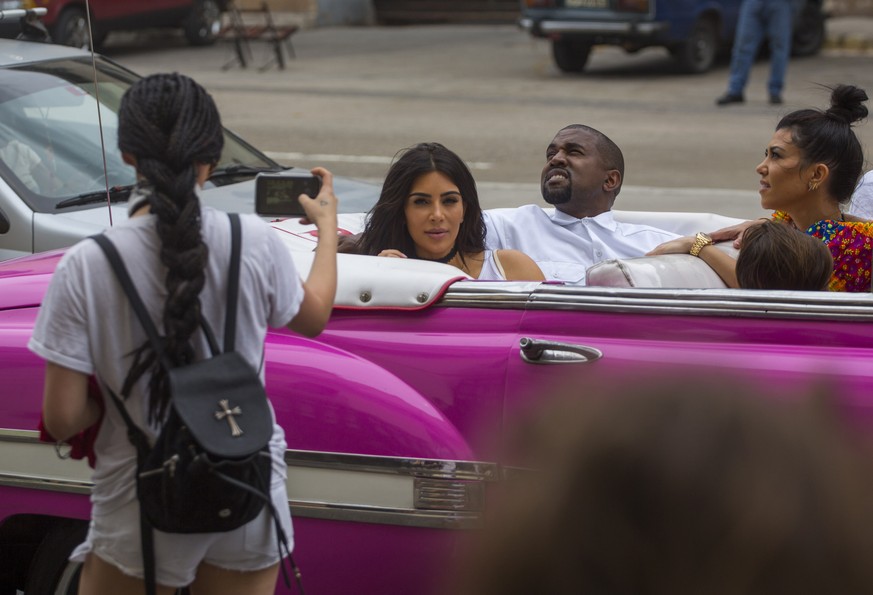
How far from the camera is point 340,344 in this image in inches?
117

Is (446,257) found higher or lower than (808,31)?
higher

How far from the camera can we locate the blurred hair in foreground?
1.03 meters

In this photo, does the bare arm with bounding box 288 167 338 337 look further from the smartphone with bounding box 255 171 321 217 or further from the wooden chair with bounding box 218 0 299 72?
the wooden chair with bounding box 218 0 299 72

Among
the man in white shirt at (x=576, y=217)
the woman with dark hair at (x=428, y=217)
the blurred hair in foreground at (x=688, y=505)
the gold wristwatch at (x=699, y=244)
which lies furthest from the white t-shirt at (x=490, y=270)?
the blurred hair in foreground at (x=688, y=505)

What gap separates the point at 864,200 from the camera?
4.19 metres

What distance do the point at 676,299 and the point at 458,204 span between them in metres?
1.08

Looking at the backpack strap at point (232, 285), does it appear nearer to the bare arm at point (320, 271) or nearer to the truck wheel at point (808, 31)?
the bare arm at point (320, 271)

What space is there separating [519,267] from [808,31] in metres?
14.1

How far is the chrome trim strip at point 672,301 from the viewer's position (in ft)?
8.66

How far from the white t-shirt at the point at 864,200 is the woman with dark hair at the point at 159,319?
8.17 feet

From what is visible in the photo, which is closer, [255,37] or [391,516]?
[391,516]

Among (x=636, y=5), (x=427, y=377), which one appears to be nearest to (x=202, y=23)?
(x=636, y=5)

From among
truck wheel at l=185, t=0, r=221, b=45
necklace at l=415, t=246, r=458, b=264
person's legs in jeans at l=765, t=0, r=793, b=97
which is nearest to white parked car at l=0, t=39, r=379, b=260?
necklace at l=415, t=246, r=458, b=264

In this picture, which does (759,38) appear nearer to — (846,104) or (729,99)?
(729,99)
